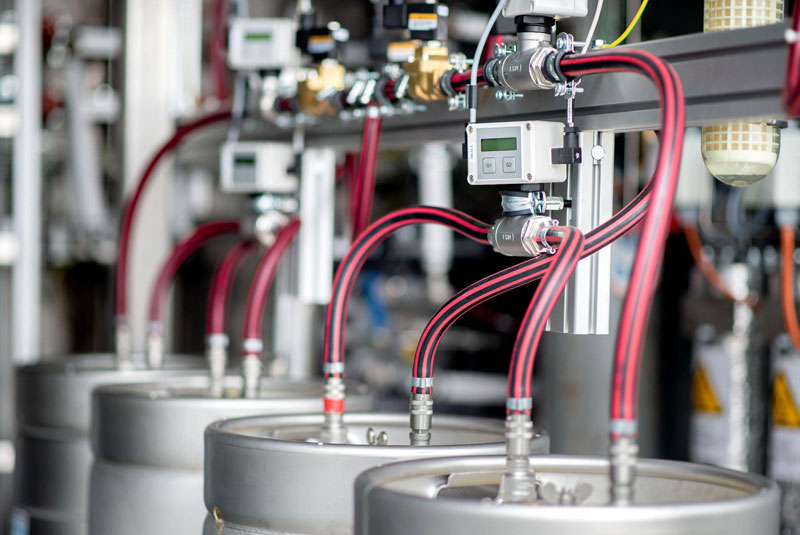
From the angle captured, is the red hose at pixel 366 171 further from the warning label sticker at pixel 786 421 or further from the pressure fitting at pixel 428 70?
the warning label sticker at pixel 786 421

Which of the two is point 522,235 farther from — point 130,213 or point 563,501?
point 130,213

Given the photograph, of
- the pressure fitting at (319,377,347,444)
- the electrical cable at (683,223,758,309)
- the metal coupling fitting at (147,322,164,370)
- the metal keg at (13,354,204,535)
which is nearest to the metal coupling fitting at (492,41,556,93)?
the pressure fitting at (319,377,347,444)

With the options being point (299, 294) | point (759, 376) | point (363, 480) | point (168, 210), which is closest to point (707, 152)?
point (363, 480)

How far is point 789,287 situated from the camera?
194 cm

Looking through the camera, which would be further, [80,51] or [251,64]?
[80,51]

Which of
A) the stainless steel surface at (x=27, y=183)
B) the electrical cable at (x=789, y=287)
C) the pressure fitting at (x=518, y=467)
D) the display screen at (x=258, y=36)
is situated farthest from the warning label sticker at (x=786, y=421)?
the stainless steel surface at (x=27, y=183)

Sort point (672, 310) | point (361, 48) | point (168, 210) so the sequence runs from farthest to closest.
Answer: point (361, 48), point (672, 310), point (168, 210)

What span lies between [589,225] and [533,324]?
26 centimetres

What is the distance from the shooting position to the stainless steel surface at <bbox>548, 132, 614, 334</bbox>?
1.03 metres

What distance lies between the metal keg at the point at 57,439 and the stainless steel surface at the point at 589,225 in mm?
709

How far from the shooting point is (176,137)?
179cm

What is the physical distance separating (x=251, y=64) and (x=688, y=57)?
0.86 m

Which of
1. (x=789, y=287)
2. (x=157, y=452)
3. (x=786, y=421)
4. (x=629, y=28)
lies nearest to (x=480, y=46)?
(x=629, y=28)

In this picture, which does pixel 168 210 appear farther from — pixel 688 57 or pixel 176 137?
pixel 688 57
